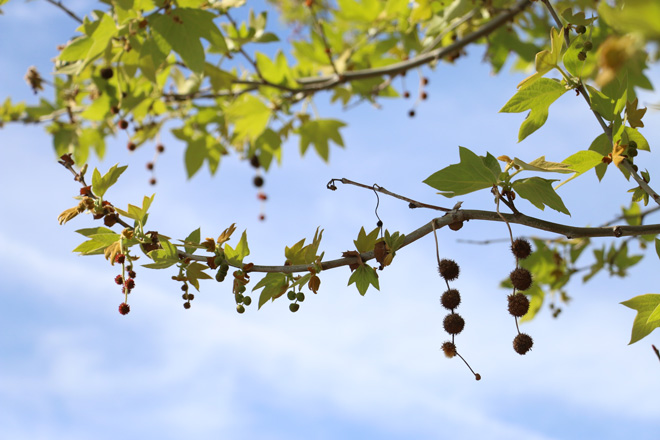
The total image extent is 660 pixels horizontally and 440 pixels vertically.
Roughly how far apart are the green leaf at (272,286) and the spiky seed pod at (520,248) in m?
0.75

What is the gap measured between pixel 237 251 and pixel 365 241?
43cm

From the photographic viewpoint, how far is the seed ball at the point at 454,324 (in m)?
1.72

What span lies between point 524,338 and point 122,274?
1.32 metres

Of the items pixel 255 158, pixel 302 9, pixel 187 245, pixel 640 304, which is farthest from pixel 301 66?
pixel 302 9

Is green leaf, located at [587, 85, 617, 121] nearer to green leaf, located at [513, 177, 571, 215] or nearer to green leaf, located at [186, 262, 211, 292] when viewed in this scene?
green leaf, located at [513, 177, 571, 215]

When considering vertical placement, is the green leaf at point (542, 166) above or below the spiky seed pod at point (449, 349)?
above

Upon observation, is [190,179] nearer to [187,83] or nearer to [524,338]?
[187,83]

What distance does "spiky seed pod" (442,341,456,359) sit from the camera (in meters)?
1.75

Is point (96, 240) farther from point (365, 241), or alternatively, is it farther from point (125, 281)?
point (365, 241)

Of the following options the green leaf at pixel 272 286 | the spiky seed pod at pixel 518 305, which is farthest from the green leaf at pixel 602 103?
the green leaf at pixel 272 286

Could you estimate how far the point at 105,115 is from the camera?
366 centimetres

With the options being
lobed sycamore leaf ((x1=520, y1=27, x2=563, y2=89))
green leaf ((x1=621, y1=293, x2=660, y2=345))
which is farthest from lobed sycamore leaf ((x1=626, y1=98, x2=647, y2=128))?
green leaf ((x1=621, y1=293, x2=660, y2=345))

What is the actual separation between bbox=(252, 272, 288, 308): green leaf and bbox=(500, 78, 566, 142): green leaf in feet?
3.07

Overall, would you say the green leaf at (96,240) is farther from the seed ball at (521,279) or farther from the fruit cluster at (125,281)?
the seed ball at (521,279)
